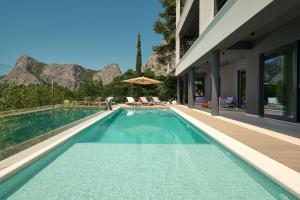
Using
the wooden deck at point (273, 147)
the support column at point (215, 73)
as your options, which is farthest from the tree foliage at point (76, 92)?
the wooden deck at point (273, 147)

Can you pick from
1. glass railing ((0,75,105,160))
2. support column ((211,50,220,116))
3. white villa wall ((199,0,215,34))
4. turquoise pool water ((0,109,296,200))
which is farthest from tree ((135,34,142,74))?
turquoise pool water ((0,109,296,200))

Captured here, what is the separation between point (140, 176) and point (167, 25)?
22.9 m

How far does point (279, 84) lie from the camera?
30.9ft

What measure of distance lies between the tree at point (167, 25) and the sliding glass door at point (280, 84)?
15554 millimetres

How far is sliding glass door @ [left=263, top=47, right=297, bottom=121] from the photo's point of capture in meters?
8.46

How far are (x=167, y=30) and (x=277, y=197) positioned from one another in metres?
23.4

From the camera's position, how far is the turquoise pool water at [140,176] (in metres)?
3.27

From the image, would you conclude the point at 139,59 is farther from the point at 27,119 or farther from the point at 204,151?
the point at 204,151

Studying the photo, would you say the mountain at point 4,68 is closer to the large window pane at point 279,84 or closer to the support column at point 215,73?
the support column at point 215,73

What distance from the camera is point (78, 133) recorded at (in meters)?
6.87

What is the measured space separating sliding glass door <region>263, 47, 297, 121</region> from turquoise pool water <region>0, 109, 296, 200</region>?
4.08 meters

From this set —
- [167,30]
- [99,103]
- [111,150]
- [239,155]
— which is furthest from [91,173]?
[167,30]

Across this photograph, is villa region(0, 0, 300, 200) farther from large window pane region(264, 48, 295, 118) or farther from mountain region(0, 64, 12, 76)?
mountain region(0, 64, 12, 76)

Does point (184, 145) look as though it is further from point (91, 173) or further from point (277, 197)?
point (277, 197)
